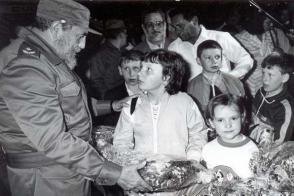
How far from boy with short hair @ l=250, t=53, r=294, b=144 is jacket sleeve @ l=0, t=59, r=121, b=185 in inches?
27.9

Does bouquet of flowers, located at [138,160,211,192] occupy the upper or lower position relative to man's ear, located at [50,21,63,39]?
lower

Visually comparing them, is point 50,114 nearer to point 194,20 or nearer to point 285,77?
point 194,20

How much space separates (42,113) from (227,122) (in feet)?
2.28

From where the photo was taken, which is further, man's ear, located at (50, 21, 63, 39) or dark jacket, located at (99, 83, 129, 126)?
dark jacket, located at (99, 83, 129, 126)

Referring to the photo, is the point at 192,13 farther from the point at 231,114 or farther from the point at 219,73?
the point at 231,114

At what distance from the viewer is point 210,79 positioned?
137 centimetres

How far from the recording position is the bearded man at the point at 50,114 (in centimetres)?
112

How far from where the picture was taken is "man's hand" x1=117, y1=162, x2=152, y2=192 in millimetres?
1219

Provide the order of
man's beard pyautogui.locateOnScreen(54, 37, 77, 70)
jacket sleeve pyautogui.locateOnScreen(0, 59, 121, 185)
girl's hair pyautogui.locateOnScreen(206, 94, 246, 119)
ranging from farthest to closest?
girl's hair pyautogui.locateOnScreen(206, 94, 246, 119) < man's beard pyautogui.locateOnScreen(54, 37, 77, 70) < jacket sleeve pyautogui.locateOnScreen(0, 59, 121, 185)

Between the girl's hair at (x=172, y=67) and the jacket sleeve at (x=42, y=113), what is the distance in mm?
401

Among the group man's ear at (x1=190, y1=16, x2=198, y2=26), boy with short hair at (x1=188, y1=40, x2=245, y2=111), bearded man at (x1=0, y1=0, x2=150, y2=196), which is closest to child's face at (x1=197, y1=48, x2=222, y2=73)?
boy with short hair at (x1=188, y1=40, x2=245, y2=111)

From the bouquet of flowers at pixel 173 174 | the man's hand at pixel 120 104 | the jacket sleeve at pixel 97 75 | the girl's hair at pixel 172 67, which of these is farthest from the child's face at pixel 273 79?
the jacket sleeve at pixel 97 75

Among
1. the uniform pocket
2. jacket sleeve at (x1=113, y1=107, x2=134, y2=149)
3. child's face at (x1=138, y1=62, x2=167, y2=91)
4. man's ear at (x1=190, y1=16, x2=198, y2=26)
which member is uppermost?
man's ear at (x1=190, y1=16, x2=198, y2=26)

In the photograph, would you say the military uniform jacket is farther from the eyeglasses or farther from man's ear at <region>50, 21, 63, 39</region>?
the eyeglasses
